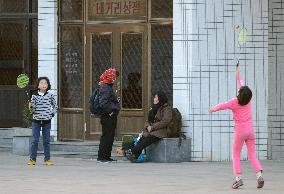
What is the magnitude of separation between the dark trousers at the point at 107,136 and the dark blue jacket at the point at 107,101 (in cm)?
15

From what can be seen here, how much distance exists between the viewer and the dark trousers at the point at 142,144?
21031 mm

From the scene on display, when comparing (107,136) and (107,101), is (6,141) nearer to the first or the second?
(107,136)

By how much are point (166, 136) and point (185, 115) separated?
0.79 metres

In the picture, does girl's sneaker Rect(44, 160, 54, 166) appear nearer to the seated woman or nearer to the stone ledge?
the seated woman

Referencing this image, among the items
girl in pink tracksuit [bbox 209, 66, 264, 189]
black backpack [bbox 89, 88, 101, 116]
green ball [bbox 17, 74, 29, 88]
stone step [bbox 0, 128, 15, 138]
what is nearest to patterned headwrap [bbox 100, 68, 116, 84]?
black backpack [bbox 89, 88, 101, 116]

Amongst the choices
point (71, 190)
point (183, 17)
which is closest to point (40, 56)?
point (183, 17)

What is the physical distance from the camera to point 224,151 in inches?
858

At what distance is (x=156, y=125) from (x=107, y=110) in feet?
3.58

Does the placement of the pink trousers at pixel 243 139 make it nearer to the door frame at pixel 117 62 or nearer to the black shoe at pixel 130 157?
the black shoe at pixel 130 157

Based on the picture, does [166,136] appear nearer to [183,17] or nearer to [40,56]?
[183,17]

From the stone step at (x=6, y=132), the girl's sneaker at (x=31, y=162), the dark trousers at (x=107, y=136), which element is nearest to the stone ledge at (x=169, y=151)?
the dark trousers at (x=107, y=136)

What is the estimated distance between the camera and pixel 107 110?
70.0 feet

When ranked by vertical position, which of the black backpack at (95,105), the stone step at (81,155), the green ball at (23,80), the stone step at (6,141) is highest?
the green ball at (23,80)

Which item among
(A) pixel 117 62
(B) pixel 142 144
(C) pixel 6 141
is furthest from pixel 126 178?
(C) pixel 6 141
